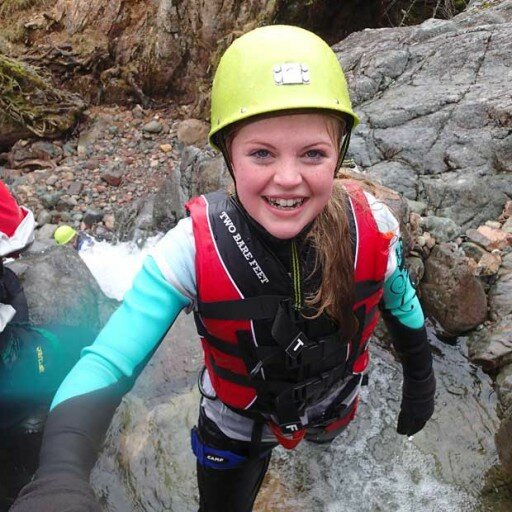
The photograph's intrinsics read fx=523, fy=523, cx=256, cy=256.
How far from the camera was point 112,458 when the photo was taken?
3.49m

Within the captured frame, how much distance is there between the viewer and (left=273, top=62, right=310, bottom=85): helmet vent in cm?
159

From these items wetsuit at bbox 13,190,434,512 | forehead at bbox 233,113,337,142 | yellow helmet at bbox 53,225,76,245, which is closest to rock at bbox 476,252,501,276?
wetsuit at bbox 13,190,434,512

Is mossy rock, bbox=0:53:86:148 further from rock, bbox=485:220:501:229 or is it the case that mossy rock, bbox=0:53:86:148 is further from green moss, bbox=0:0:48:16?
rock, bbox=485:220:501:229

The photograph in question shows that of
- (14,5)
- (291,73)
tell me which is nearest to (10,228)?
(291,73)

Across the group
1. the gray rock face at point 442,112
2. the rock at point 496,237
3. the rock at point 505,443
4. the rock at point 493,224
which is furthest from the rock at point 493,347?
the gray rock face at point 442,112

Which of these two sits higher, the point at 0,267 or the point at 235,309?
the point at 235,309

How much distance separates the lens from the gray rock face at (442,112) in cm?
509

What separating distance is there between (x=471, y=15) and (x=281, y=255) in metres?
7.45

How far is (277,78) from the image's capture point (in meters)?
1.61

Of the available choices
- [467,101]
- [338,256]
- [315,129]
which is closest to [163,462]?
[338,256]

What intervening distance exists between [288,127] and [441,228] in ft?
11.2

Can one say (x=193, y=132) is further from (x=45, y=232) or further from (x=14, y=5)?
(x=14, y=5)

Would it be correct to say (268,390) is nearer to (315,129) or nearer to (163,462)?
(315,129)

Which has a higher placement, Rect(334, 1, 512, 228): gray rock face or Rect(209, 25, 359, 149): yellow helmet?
Rect(209, 25, 359, 149): yellow helmet
